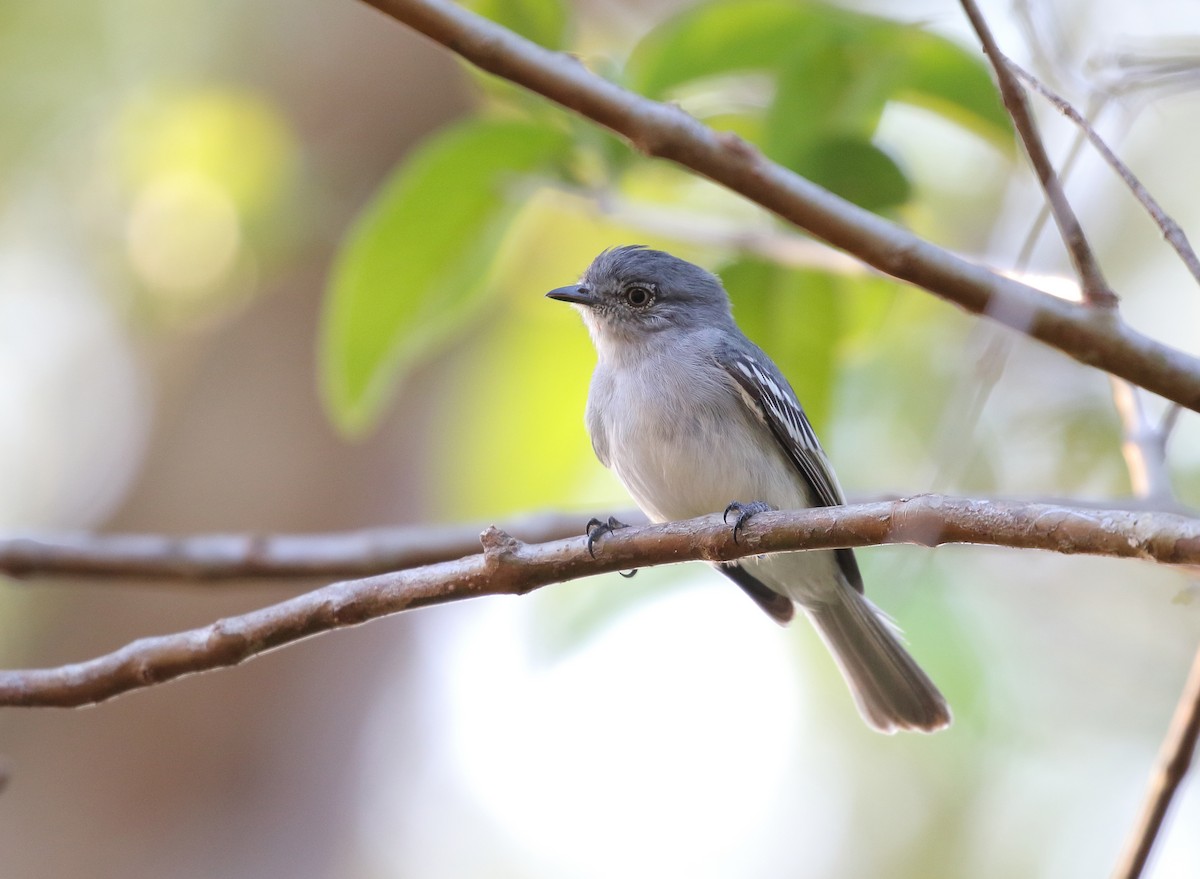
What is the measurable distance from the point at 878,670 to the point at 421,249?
6.69ft

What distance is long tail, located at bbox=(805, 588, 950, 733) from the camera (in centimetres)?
382

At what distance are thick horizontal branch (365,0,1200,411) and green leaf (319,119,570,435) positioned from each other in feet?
3.74

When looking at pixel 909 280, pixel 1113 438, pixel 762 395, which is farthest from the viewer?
pixel 1113 438

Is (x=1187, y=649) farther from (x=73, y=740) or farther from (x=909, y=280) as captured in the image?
(x=73, y=740)

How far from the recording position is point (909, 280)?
2197 mm

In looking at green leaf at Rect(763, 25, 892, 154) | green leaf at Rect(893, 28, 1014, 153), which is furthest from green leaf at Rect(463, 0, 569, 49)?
green leaf at Rect(893, 28, 1014, 153)

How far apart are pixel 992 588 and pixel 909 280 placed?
4199 millimetres

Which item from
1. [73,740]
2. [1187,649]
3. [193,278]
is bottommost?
[73,740]

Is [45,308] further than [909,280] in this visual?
Yes

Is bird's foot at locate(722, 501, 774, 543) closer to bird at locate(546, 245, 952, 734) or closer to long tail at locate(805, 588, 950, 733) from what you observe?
bird at locate(546, 245, 952, 734)

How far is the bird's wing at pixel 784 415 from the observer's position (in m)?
3.69

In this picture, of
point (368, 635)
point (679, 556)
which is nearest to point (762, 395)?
point (679, 556)

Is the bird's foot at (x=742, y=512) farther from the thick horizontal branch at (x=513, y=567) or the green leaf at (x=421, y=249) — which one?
the green leaf at (x=421, y=249)

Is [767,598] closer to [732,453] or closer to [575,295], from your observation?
[732,453]
